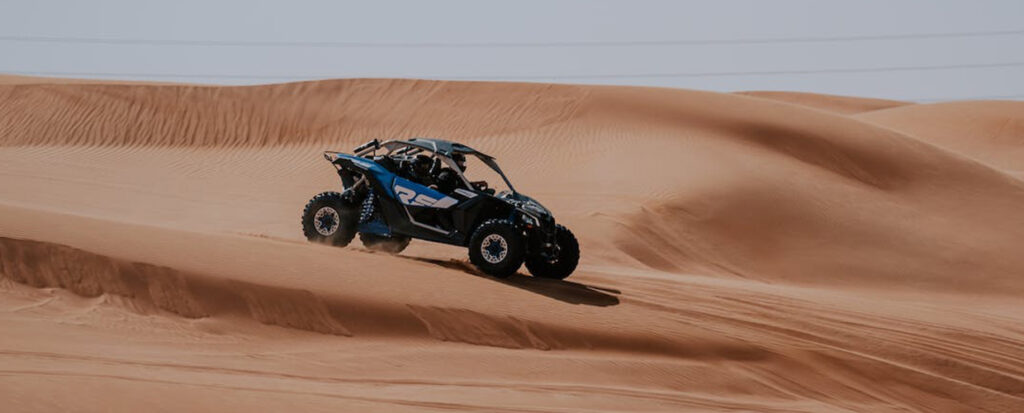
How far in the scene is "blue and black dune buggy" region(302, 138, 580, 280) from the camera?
44.8ft

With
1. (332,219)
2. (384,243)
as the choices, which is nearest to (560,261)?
(384,243)

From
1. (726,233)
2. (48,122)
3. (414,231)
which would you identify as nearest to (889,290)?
(726,233)

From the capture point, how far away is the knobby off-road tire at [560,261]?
1436 centimetres

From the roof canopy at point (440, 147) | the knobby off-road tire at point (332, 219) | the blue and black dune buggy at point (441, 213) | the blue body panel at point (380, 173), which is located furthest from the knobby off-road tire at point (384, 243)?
the roof canopy at point (440, 147)

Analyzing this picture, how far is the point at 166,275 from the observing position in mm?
11453

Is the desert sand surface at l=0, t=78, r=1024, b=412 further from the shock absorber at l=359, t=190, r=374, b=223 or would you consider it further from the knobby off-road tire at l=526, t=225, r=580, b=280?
the shock absorber at l=359, t=190, r=374, b=223

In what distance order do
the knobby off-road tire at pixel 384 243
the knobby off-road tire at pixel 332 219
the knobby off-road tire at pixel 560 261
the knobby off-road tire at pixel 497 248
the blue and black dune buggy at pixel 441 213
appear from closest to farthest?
the knobby off-road tire at pixel 497 248 < the blue and black dune buggy at pixel 441 213 < the knobby off-road tire at pixel 560 261 < the knobby off-road tire at pixel 332 219 < the knobby off-road tire at pixel 384 243

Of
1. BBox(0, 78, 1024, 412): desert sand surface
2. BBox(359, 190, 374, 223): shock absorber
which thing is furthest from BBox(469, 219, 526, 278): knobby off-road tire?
BBox(359, 190, 374, 223): shock absorber

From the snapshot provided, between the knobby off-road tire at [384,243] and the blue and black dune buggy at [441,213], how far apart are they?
0.19 meters

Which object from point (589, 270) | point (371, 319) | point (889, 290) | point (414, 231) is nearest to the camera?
point (371, 319)

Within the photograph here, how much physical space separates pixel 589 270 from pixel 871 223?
1071cm

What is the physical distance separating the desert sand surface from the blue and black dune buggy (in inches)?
16.1

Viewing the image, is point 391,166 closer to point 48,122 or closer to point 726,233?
point 726,233

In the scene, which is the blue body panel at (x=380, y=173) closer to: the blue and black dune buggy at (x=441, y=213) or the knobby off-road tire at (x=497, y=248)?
the blue and black dune buggy at (x=441, y=213)
